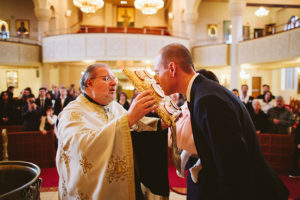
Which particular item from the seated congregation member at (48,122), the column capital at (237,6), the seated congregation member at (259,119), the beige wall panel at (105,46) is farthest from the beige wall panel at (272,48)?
the seated congregation member at (48,122)

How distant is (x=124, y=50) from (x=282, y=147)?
932cm

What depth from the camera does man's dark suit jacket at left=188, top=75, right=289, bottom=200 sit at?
105cm

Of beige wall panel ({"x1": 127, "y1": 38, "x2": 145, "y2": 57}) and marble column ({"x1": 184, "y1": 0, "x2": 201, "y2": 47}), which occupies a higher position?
marble column ({"x1": 184, "y1": 0, "x2": 201, "y2": 47})

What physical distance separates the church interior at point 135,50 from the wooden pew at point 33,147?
19 millimetres

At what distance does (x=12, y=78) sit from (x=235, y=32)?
1451 centimetres

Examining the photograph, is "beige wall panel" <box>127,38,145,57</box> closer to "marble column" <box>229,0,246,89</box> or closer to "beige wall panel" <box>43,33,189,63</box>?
"beige wall panel" <box>43,33,189,63</box>

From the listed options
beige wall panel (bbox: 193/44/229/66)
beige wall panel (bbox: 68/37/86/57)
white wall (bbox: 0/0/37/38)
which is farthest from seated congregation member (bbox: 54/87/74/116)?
white wall (bbox: 0/0/37/38)

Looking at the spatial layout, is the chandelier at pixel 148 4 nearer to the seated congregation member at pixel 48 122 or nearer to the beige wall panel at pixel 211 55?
the beige wall panel at pixel 211 55

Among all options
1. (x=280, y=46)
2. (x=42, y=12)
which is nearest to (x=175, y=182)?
(x=280, y=46)

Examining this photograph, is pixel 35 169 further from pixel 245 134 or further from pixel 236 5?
pixel 236 5

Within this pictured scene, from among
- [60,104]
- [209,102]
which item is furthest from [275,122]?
[60,104]

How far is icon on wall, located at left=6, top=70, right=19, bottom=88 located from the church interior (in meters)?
0.04

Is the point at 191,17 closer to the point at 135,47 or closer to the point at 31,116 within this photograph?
the point at 135,47

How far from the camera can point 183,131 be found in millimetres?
1539
